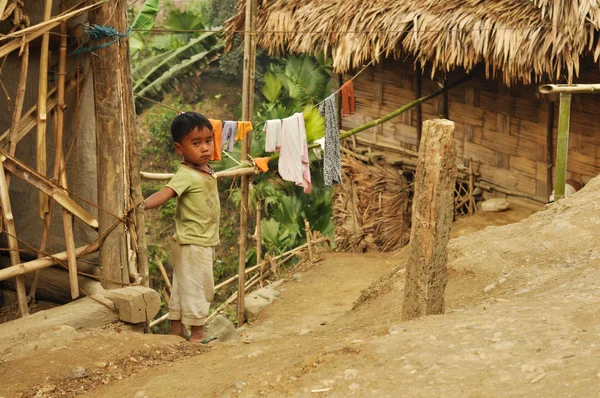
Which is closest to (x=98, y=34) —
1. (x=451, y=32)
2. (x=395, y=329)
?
(x=395, y=329)

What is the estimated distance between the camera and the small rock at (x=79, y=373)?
419cm

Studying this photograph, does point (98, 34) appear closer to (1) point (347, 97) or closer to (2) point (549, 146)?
(1) point (347, 97)

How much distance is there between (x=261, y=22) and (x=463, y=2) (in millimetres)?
2835

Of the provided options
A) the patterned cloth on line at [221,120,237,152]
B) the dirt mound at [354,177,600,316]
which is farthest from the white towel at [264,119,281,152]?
the dirt mound at [354,177,600,316]

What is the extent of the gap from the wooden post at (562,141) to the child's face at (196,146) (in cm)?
315

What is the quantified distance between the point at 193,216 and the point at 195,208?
0.19 feet

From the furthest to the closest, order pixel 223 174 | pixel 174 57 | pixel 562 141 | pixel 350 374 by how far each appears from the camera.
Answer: pixel 174 57 < pixel 562 141 < pixel 223 174 < pixel 350 374

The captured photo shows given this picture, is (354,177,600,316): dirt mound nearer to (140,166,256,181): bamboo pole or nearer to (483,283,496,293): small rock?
(483,283,496,293): small rock

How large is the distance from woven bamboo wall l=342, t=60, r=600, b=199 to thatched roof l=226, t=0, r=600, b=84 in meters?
0.38

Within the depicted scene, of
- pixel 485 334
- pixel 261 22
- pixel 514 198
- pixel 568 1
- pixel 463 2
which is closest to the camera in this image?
pixel 485 334

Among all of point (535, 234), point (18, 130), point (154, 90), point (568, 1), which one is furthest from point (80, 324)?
point (154, 90)

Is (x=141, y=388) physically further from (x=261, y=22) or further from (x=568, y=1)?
(x=261, y=22)

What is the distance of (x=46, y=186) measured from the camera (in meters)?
4.87

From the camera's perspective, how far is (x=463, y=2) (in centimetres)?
889
